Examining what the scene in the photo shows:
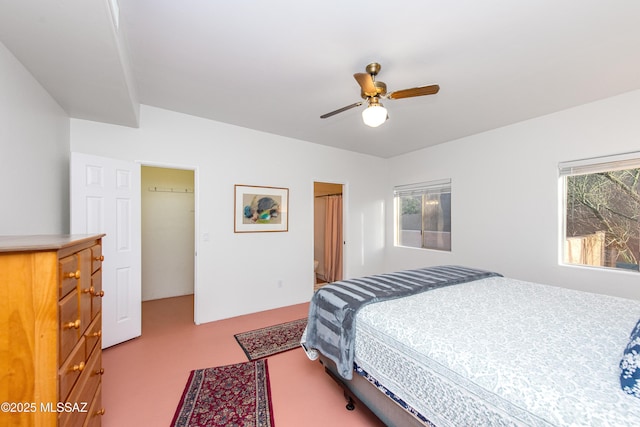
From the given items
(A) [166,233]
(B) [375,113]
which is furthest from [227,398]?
(A) [166,233]

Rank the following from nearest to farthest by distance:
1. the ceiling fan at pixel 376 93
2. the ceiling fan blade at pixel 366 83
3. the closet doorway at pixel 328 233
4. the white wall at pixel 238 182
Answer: the ceiling fan blade at pixel 366 83
the ceiling fan at pixel 376 93
the white wall at pixel 238 182
the closet doorway at pixel 328 233

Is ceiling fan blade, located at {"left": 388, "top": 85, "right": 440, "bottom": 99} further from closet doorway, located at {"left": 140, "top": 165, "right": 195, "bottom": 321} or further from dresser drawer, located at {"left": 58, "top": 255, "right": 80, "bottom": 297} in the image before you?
closet doorway, located at {"left": 140, "top": 165, "right": 195, "bottom": 321}

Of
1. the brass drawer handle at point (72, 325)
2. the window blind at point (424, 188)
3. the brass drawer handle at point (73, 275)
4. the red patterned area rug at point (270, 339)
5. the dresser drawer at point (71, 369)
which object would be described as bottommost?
the red patterned area rug at point (270, 339)

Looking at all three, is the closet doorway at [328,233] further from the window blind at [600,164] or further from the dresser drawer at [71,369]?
the dresser drawer at [71,369]

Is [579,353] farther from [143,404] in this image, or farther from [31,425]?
[143,404]

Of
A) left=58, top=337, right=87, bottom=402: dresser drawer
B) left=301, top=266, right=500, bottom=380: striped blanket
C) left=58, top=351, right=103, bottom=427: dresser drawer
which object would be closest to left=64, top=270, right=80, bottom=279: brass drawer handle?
left=58, top=337, right=87, bottom=402: dresser drawer

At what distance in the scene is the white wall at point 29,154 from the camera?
1.58 m

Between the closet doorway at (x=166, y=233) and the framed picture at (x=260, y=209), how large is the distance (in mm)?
1315

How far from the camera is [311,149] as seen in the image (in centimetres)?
418

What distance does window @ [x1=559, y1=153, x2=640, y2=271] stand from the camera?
99.3 inches

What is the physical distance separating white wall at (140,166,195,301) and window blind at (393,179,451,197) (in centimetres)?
377

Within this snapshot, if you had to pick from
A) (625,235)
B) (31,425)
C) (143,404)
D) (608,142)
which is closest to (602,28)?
(608,142)

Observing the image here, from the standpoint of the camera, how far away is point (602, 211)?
8.92ft

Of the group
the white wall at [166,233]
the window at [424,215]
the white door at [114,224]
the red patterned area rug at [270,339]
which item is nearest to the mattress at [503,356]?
the red patterned area rug at [270,339]
